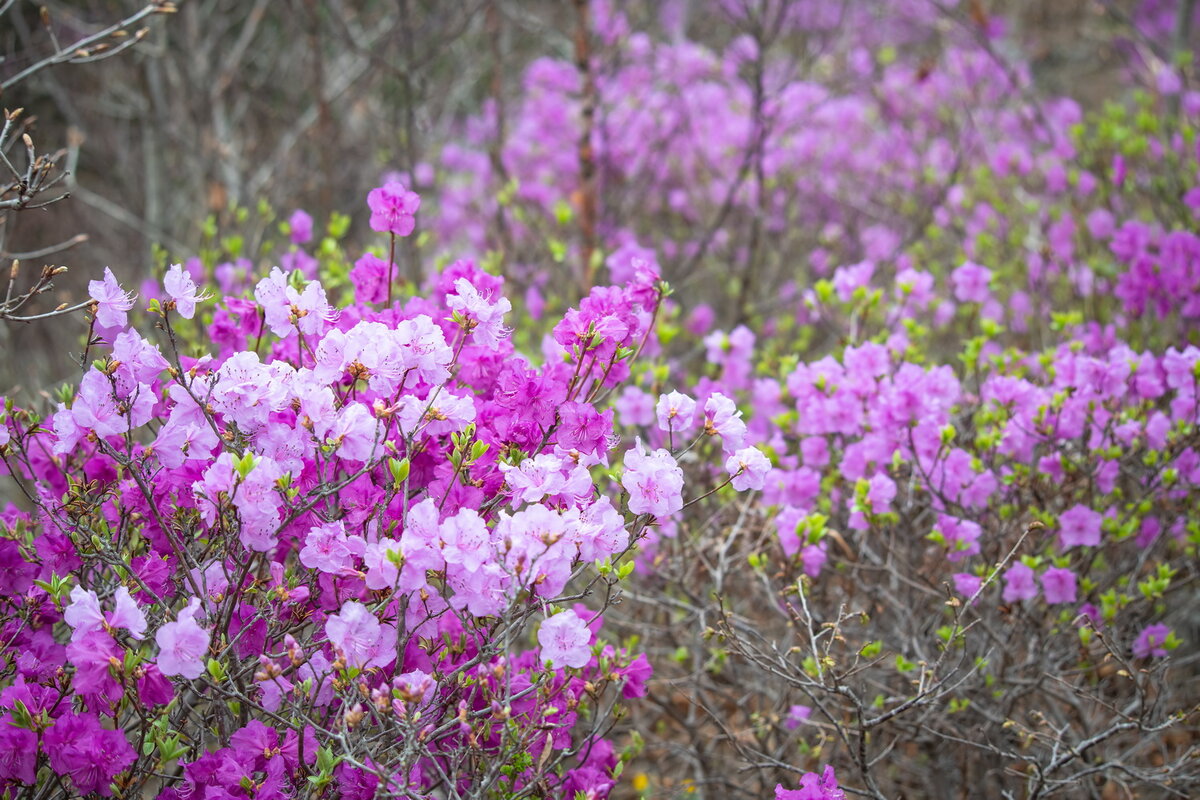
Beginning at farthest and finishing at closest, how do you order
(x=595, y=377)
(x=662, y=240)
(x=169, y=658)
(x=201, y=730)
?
1. (x=662, y=240)
2. (x=595, y=377)
3. (x=201, y=730)
4. (x=169, y=658)

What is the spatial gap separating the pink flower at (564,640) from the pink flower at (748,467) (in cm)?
44

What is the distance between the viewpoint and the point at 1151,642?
264cm

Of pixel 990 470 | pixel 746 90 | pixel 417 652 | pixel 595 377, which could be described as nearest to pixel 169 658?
pixel 417 652

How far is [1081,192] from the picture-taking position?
5199 millimetres

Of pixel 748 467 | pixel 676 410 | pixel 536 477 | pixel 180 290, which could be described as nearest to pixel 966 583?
pixel 748 467

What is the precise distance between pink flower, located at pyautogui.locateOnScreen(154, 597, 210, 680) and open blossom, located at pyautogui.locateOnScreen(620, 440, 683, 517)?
2.71ft

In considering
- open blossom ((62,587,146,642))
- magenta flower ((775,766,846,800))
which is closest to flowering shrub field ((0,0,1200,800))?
open blossom ((62,587,146,642))

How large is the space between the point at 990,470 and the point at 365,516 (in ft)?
6.20

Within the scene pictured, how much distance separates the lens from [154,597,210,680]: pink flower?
5.27 ft

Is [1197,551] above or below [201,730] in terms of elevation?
below

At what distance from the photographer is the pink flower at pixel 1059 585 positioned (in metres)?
2.63

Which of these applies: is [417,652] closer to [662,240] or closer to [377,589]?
[377,589]

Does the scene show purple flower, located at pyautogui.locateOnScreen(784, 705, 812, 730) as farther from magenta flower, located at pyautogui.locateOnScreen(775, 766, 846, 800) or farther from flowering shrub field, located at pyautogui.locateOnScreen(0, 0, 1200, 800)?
magenta flower, located at pyautogui.locateOnScreen(775, 766, 846, 800)

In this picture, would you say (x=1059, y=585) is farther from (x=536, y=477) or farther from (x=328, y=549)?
(x=328, y=549)
